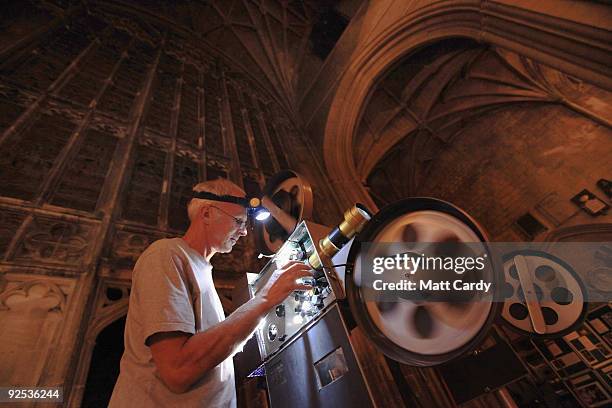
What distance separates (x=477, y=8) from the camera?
4742mm

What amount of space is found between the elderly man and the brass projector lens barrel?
0.16m

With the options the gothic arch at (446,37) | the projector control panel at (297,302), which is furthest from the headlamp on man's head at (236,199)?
the gothic arch at (446,37)

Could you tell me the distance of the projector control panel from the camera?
148 centimetres

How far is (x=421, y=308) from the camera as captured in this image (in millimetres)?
1219

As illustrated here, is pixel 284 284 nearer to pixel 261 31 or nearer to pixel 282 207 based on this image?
pixel 282 207

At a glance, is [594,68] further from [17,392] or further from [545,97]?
[17,392]

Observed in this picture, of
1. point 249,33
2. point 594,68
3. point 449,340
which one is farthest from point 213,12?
point 449,340

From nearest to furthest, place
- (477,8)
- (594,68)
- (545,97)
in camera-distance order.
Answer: (594,68) → (477,8) → (545,97)

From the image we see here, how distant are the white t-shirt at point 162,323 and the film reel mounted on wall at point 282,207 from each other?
2.58ft

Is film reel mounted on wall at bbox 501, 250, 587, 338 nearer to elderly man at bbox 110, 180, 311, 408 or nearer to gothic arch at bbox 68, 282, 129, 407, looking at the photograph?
elderly man at bbox 110, 180, 311, 408

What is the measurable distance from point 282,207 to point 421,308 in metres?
1.25

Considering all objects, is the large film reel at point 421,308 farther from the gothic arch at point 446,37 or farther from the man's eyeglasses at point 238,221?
the gothic arch at point 446,37

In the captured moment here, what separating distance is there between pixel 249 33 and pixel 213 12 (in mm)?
1567

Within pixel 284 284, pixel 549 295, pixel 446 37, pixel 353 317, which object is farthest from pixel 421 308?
pixel 446 37
